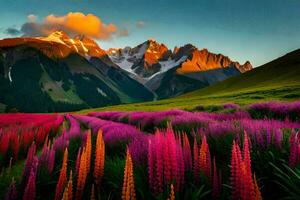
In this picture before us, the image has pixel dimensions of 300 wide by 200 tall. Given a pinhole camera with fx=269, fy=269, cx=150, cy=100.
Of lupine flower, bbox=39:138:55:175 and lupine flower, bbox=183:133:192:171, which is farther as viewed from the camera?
lupine flower, bbox=39:138:55:175

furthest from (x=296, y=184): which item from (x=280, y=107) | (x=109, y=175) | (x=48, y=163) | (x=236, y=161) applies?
(x=280, y=107)

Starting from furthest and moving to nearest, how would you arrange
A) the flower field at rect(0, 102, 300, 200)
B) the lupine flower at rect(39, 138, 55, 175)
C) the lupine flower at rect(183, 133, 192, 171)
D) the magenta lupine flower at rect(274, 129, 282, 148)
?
the lupine flower at rect(39, 138, 55, 175), the magenta lupine flower at rect(274, 129, 282, 148), the lupine flower at rect(183, 133, 192, 171), the flower field at rect(0, 102, 300, 200)

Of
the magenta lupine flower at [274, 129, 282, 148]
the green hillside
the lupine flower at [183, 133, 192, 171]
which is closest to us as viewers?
the lupine flower at [183, 133, 192, 171]

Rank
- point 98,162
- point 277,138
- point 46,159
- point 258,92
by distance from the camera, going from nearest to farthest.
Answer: point 98,162
point 277,138
point 46,159
point 258,92

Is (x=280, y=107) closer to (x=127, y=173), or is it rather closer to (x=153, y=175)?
(x=153, y=175)

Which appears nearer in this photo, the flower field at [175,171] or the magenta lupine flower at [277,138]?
the flower field at [175,171]

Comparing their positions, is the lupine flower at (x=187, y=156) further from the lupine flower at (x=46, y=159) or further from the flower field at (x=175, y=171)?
the lupine flower at (x=46, y=159)

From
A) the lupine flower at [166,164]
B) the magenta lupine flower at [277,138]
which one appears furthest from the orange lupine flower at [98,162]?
the magenta lupine flower at [277,138]

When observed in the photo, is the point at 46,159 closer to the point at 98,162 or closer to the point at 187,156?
the point at 98,162

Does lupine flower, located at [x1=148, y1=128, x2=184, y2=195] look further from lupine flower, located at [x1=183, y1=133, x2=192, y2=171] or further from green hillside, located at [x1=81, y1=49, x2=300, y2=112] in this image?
green hillside, located at [x1=81, y1=49, x2=300, y2=112]

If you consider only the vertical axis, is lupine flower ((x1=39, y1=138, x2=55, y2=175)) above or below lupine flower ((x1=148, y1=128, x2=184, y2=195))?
below

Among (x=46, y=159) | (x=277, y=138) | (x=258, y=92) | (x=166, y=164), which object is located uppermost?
(x=166, y=164)

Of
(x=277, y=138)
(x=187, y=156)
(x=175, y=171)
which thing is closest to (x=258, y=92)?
(x=277, y=138)

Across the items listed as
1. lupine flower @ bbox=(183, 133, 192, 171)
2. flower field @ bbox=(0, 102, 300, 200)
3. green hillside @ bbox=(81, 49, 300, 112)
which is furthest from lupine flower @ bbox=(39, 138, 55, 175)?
green hillside @ bbox=(81, 49, 300, 112)
